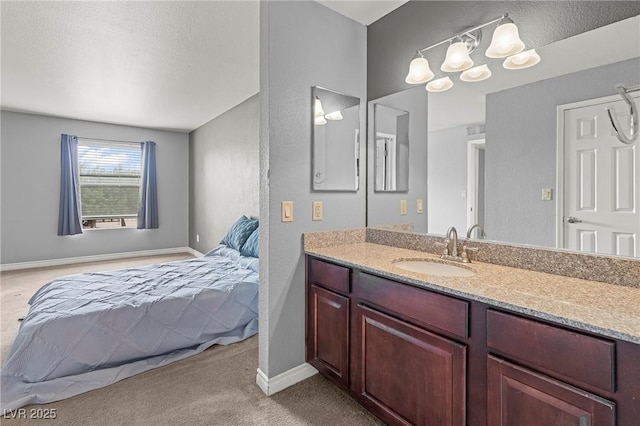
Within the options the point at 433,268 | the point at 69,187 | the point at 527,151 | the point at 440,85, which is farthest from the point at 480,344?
the point at 69,187

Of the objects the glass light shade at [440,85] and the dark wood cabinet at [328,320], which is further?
→ the glass light shade at [440,85]

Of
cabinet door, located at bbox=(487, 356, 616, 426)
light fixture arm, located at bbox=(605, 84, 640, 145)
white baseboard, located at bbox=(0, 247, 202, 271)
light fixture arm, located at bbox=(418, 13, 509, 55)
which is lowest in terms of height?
white baseboard, located at bbox=(0, 247, 202, 271)

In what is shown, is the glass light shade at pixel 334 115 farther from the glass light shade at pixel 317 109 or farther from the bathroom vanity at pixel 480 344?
the bathroom vanity at pixel 480 344

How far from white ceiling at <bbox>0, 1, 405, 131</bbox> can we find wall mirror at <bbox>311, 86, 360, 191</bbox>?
24.2 inches

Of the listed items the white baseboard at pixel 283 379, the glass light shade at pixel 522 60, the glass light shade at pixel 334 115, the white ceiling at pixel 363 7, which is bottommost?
the white baseboard at pixel 283 379

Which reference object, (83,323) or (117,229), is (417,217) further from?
(117,229)

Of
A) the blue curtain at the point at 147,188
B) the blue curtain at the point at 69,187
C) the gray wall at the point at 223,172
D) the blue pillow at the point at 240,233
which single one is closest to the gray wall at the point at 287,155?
the blue pillow at the point at 240,233

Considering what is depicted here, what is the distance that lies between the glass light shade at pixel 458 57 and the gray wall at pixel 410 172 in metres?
0.31

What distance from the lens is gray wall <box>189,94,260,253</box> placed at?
13.8 feet

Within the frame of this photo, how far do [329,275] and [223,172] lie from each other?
12.1ft

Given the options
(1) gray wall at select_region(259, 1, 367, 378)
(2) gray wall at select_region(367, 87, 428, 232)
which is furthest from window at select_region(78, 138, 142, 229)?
(2) gray wall at select_region(367, 87, 428, 232)

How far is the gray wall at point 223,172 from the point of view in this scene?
4191 millimetres

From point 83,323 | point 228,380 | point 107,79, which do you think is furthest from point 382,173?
point 107,79

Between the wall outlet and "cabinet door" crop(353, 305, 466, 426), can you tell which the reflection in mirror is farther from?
"cabinet door" crop(353, 305, 466, 426)
